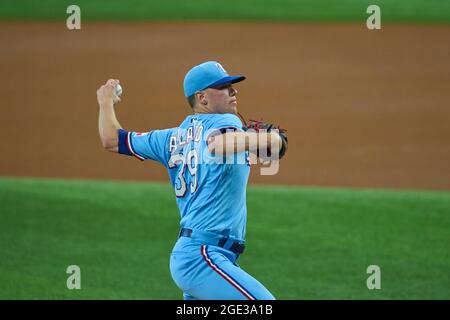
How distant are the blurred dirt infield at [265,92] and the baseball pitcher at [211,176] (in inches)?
214

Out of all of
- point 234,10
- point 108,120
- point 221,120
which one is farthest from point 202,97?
point 234,10

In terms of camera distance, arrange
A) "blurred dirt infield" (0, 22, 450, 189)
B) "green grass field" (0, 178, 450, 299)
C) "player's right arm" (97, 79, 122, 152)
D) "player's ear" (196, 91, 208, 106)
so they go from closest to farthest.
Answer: "player's ear" (196, 91, 208, 106)
"player's right arm" (97, 79, 122, 152)
"green grass field" (0, 178, 450, 299)
"blurred dirt infield" (0, 22, 450, 189)

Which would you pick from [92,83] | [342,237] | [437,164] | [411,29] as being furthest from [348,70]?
[342,237]

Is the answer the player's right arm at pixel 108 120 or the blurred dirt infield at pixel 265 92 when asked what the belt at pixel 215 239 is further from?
the blurred dirt infield at pixel 265 92

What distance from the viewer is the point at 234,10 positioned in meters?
16.0

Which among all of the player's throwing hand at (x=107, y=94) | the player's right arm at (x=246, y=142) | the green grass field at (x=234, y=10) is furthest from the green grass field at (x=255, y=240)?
the green grass field at (x=234, y=10)

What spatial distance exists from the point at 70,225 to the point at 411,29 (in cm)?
797

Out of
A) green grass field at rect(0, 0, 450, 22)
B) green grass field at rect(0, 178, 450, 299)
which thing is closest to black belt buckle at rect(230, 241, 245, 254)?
green grass field at rect(0, 178, 450, 299)

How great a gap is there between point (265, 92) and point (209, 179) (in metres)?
8.31

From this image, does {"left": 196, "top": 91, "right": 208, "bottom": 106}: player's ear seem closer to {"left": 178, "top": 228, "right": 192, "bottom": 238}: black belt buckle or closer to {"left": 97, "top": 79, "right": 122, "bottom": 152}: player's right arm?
{"left": 97, "top": 79, "right": 122, "bottom": 152}: player's right arm

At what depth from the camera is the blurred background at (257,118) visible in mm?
7883

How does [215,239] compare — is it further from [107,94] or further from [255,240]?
[255,240]

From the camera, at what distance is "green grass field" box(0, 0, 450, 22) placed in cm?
1538

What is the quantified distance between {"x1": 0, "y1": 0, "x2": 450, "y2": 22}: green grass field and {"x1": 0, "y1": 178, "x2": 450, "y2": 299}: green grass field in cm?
626
